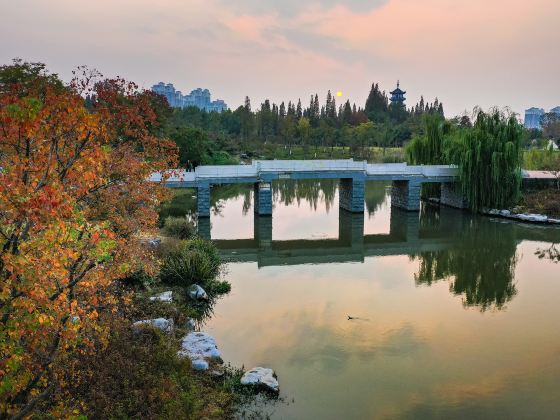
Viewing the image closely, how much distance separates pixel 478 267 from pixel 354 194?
11694mm

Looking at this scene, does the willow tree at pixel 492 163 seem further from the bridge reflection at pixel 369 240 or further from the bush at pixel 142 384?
the bush at pixel 142 384

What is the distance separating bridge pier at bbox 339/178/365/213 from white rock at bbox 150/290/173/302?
1827 centimetres

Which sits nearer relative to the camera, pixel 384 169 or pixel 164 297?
pixel 164 297

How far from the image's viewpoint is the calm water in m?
9.78

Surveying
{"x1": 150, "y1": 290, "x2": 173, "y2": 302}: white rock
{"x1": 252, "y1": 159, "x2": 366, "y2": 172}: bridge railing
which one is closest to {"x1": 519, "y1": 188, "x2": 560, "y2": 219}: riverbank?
{"x1": 252, "y1": 159, "x2": 366, "y2": 172}: bridge railing

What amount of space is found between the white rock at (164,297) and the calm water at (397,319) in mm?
1391

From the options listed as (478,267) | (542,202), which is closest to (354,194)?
(478,267)

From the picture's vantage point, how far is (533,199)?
3083 centimetres

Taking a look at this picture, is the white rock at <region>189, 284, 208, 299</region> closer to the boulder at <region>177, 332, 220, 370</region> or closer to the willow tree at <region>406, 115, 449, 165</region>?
the boulder at <region>177, 332, 220, 370</region>

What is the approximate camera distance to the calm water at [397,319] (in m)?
9.78

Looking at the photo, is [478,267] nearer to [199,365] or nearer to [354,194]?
[354,194]

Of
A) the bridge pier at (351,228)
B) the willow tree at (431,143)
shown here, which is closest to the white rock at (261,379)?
the bridge pier at (351,228)

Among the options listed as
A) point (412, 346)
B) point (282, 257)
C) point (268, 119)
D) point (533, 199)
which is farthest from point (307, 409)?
point (268, 119)

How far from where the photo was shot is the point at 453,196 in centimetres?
3297
